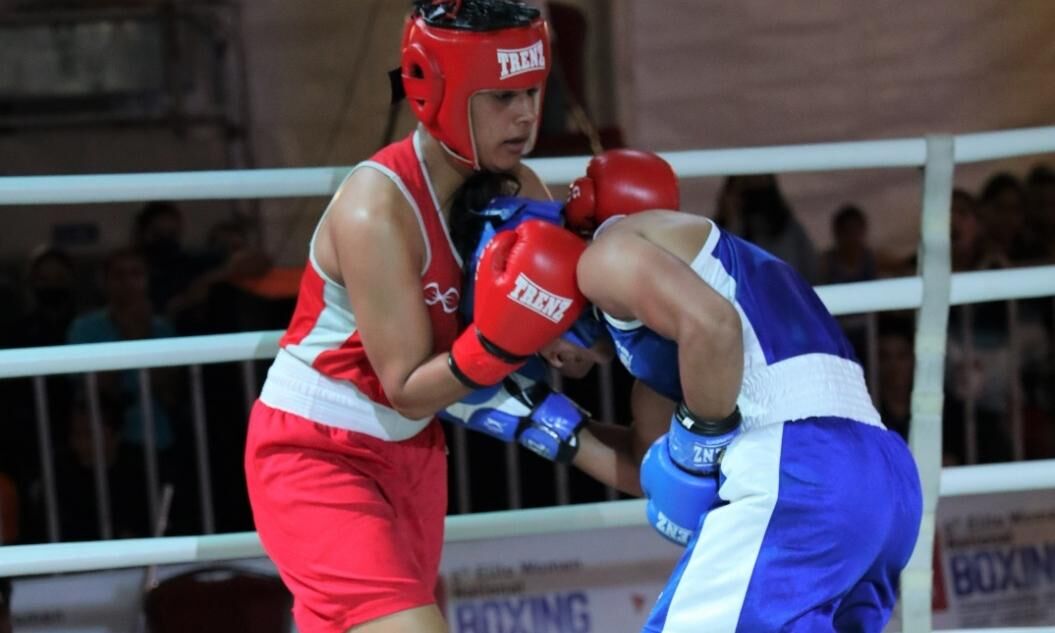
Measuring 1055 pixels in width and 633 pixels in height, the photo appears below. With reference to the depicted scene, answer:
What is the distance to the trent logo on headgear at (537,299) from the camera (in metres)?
1.84

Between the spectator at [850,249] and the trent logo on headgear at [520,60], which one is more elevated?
the trent logo on headgear at [520,60]

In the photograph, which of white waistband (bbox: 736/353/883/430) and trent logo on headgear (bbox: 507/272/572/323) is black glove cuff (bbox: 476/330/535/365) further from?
white waistband (bbox: 736/353/883/430)

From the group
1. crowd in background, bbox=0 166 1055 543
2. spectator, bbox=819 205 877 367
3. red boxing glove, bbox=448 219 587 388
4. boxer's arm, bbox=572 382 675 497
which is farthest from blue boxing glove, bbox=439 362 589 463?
spectator, bbox=819 205 877 367

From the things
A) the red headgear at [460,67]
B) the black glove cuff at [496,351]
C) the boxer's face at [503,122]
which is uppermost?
the red headgear at [460,67]

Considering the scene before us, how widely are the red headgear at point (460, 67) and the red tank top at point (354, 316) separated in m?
0.08

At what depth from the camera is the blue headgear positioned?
200cm

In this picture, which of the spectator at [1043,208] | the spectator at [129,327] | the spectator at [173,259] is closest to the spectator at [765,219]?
the spectator at [1043,208]

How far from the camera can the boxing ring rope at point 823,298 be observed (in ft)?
7.52

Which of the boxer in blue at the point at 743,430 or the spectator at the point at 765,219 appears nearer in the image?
the boxer in blue at the point at 743,430

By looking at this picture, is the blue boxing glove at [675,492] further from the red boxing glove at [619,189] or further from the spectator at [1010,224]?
the spectator at [1010,224]

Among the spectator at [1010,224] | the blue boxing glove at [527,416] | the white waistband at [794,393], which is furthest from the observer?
the spectator at [1010,224]

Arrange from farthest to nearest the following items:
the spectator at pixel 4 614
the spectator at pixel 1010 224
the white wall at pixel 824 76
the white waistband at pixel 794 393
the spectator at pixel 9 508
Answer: the white wall at pixel 824 76 → the spectator at pixel 1010 224 → the spectator at pixel 9 508 → the spectator at pixel 4 614 → the white waistband at pixel 794 393

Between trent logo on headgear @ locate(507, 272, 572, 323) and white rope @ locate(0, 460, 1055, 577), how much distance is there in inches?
24.6

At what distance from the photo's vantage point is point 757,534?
1.80 m
